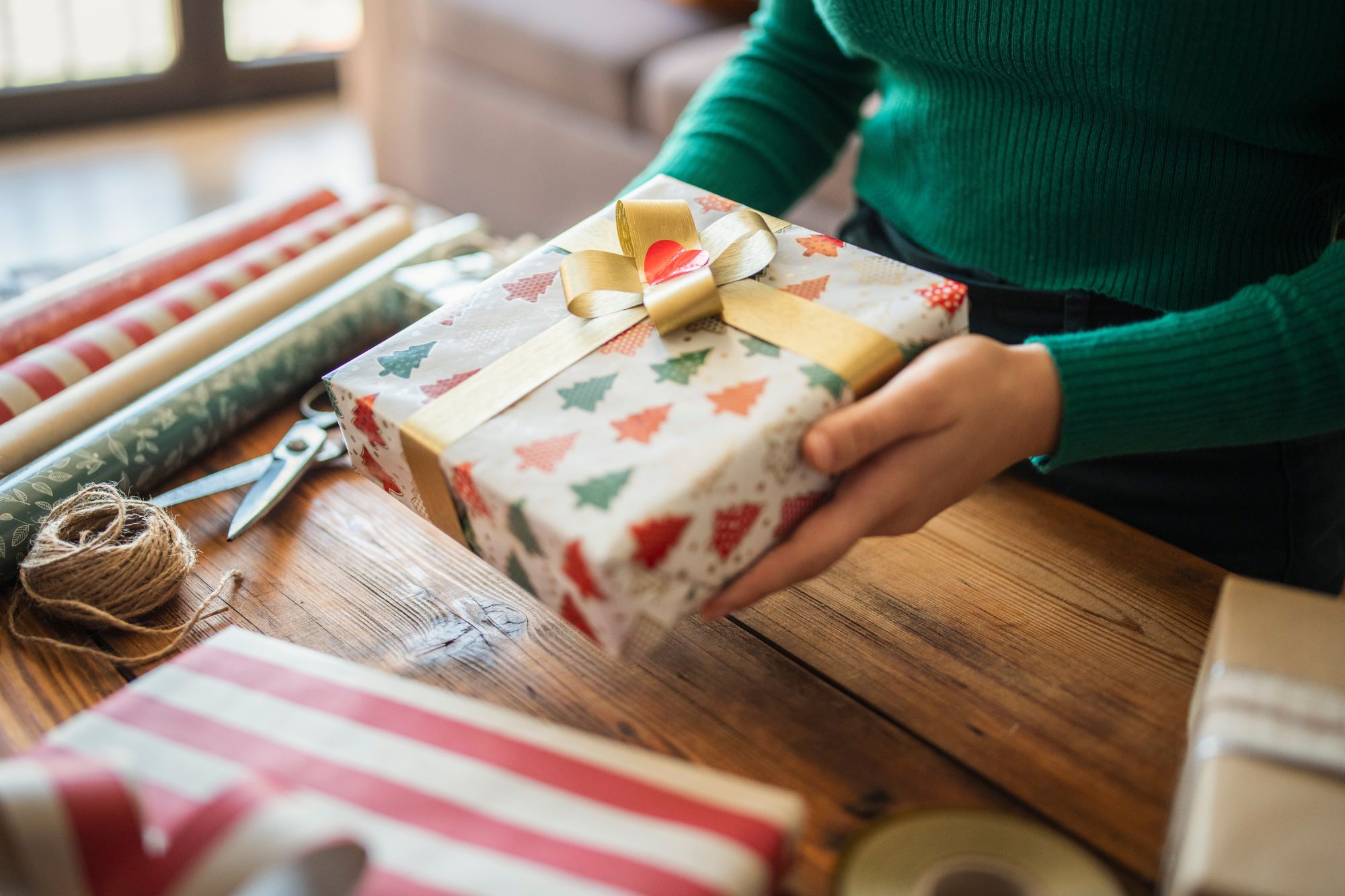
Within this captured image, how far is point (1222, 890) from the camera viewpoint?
38 cm

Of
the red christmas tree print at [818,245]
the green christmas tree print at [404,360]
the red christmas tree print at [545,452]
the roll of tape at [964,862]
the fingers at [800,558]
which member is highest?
the red christmas tree print at [818,245]

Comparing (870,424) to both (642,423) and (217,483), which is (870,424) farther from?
(217,483)

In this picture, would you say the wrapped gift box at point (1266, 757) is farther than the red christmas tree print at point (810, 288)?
No

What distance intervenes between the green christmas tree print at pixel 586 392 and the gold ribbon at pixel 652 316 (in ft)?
0.06

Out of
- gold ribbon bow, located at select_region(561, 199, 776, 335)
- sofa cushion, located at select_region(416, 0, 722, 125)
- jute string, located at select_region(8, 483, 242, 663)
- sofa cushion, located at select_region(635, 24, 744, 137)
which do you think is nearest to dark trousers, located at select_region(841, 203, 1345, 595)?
gold ribbon bow, located at select_region(561, 199, 776, 335)

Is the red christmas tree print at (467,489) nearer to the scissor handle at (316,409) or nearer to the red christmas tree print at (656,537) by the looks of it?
the red christmas tree print at (656,537)

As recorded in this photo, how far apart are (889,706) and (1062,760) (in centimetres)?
9

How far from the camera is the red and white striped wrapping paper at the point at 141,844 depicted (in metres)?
0.40

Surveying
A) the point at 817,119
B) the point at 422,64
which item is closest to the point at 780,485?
the point at 817,119

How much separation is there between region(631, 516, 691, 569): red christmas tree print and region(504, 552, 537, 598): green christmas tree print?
86 millimetres

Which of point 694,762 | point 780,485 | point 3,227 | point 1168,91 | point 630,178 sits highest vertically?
point 1168,91

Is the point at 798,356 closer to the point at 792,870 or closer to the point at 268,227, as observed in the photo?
the point at 792,870

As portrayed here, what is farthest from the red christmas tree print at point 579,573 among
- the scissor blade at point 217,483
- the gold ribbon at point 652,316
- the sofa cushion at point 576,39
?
the sofa cushion at point 576,39

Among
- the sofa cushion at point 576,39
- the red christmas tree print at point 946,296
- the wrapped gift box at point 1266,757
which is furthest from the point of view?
the sofa cushion at point 576,39
